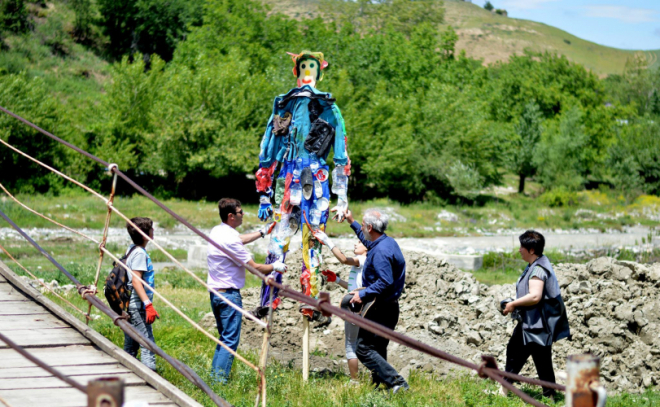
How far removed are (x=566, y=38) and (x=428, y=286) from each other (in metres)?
163

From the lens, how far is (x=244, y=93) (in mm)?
34375

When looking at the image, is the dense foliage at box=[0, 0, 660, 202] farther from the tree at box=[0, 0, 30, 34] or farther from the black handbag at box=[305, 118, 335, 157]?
the black handbag at box=[305, 118, 335, 157]

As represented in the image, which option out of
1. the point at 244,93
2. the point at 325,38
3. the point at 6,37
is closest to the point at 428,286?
the point at 244,93

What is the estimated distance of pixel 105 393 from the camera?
3.10 metres

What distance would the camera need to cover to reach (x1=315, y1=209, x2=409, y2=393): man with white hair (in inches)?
276

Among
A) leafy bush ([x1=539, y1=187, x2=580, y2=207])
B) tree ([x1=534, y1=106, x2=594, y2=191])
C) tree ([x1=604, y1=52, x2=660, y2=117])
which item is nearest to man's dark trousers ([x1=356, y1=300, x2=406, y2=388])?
leafy bush ([x1=539, y1=187, x2=580, y2=207])

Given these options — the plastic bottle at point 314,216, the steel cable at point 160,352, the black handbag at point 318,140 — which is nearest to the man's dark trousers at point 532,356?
the plastic bottle at point 314,216

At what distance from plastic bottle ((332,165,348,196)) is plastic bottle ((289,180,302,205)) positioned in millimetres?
443

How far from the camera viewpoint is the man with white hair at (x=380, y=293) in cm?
702

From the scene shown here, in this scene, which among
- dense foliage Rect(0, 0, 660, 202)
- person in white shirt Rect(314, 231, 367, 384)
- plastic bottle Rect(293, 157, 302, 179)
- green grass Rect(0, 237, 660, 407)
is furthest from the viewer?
dense foliage Rect(0, 0, 660, 202)

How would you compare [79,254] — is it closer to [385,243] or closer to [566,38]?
[385,243]

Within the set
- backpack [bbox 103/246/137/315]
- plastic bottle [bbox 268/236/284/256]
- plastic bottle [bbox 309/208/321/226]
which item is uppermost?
plastic bottle [bbox 309/208/321/226]

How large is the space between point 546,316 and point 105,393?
5.40 metres

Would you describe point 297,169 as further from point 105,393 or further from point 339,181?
point 105,393
